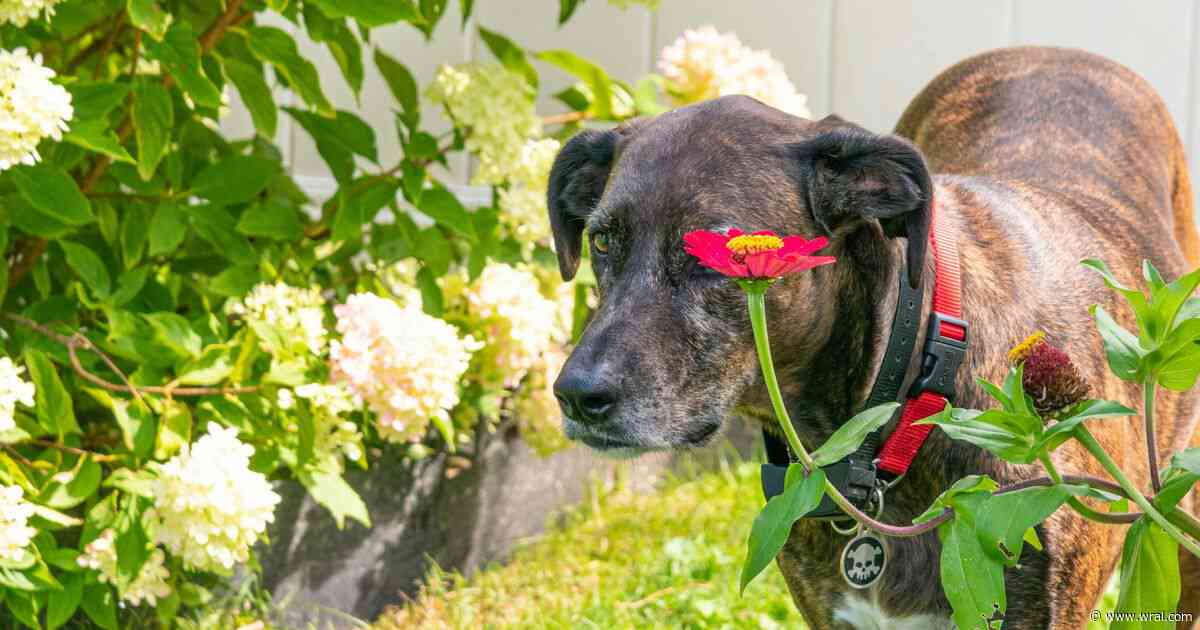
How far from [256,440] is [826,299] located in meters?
1.30

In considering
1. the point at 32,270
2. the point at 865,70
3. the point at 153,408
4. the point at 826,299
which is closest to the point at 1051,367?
the point at 826,299

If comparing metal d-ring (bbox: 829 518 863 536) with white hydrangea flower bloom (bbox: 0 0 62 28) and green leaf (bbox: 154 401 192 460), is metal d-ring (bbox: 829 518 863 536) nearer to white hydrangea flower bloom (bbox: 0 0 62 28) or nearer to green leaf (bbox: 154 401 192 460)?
green leaf (bbox: 154 401 192 460)

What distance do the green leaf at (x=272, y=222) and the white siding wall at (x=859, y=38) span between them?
132 centimetres

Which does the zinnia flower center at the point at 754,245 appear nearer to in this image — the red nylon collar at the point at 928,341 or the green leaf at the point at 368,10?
the red nylon collar at the point at 928,341

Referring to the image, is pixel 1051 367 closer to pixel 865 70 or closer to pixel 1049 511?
pixel 1049 511

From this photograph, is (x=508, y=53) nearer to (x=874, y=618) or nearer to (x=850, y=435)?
(x=874, y=618)

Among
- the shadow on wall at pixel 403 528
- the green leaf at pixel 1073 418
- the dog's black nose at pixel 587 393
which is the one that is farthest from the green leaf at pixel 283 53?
the green leaf at pixel 1073 418

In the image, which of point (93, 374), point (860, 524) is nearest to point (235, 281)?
point (93, 374)

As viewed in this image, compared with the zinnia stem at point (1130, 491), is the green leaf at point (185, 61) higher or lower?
higher

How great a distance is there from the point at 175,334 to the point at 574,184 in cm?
85

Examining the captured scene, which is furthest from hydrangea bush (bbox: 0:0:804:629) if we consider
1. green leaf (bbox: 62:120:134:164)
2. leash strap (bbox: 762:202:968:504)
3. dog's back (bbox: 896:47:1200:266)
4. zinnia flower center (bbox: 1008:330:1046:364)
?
zinnia flower center (bbox: 1008:330:1046:364)

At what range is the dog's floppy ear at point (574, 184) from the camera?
2.75m

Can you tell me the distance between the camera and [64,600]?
2.78 m

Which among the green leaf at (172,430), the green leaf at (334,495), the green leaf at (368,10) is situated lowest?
the green leaf at (334,495)
